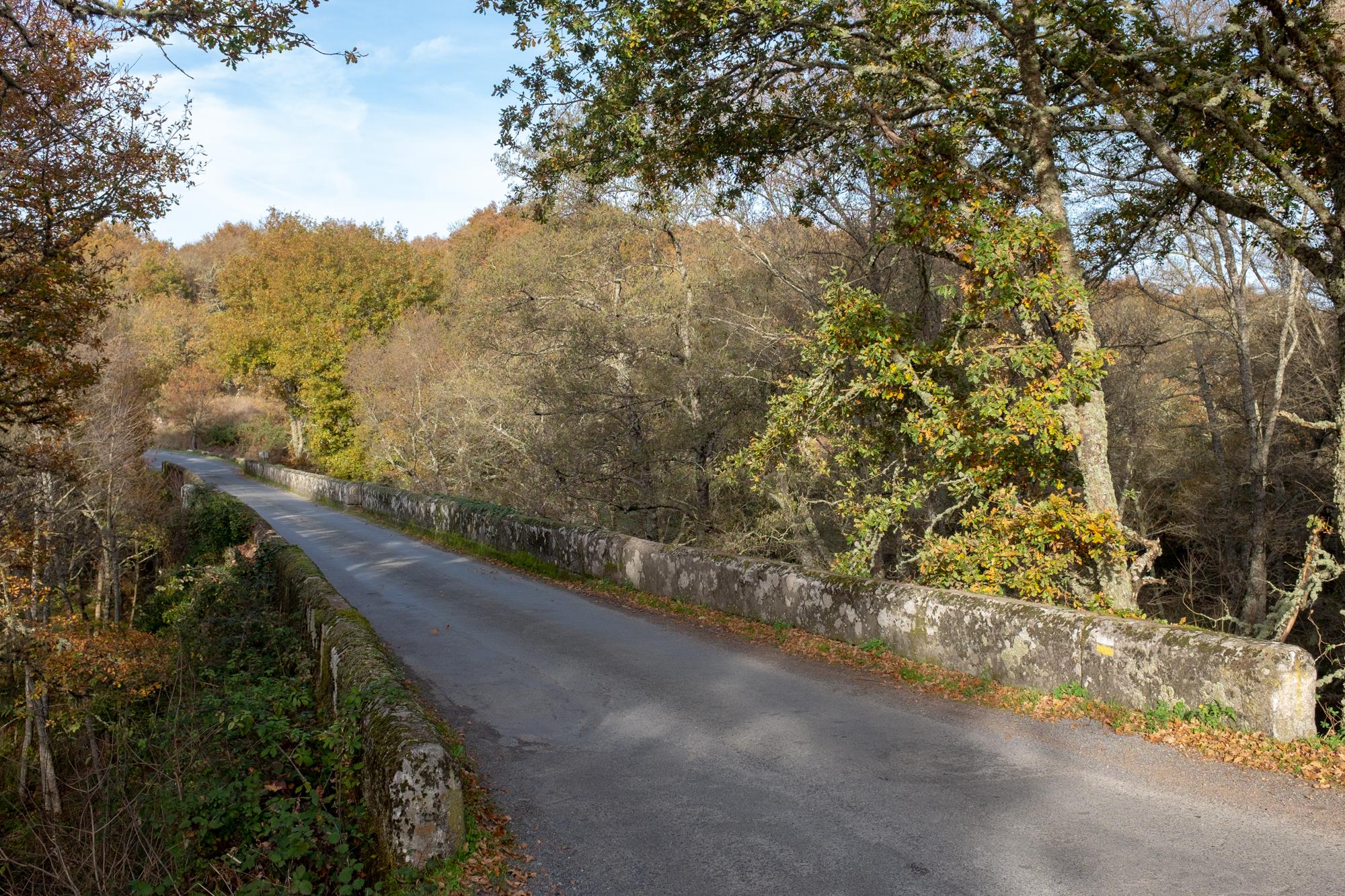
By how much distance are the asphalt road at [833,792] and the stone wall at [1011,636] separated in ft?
1.85

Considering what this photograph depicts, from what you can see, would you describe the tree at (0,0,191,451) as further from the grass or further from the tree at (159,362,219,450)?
the tree at (159,362,219,450)

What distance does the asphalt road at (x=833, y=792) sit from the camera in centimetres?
421

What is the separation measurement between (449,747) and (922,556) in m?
6.00

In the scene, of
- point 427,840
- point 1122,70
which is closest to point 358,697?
point 427,840

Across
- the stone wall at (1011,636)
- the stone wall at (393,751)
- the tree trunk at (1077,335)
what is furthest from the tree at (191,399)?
the tree trunk at (1077,335)

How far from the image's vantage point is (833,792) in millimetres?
5219

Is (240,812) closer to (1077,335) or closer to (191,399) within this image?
(1077,335)

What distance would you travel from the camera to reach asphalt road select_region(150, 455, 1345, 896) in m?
4.21

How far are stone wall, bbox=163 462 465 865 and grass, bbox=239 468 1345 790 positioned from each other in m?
4.06

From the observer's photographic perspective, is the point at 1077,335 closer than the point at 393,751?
No

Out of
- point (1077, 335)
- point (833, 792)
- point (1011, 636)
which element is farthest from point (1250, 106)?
point (833, 792)

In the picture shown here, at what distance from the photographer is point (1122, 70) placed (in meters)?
9.73

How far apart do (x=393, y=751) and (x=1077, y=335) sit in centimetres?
786

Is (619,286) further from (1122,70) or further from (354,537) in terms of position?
(1122,70)
